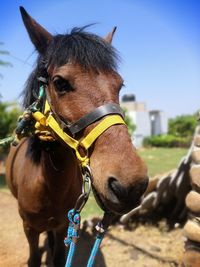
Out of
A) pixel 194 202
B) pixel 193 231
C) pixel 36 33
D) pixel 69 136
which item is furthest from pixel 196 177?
pixel 36 33

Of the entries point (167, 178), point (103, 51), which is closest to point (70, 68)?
point (103, 51)

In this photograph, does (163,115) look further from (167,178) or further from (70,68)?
(70,68)

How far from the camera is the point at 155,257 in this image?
4.55 metres

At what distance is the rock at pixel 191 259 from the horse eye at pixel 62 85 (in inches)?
85.8

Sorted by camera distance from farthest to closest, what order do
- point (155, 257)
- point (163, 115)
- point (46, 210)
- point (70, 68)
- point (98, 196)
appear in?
point (163, 115), point (155, 257), point (46, 210), point (70, 68), point (98, 196)

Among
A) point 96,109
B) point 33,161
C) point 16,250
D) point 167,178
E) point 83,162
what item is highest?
Answer: point 96,109

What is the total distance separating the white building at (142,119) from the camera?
128 ft

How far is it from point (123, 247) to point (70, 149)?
301 cm

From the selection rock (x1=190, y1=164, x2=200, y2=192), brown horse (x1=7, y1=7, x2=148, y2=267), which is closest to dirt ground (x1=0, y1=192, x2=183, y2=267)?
brown horse (x1=7, y1=7, x2=148, y2=267)

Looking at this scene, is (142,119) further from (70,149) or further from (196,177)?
(70,149)

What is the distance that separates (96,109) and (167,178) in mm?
3957

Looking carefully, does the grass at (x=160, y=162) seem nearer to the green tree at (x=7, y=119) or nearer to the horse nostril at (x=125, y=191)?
the green tree at (x=7, y=119)

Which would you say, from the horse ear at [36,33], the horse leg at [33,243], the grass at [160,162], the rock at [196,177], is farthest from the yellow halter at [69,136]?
the grass at [160,162]

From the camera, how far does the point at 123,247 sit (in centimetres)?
487
